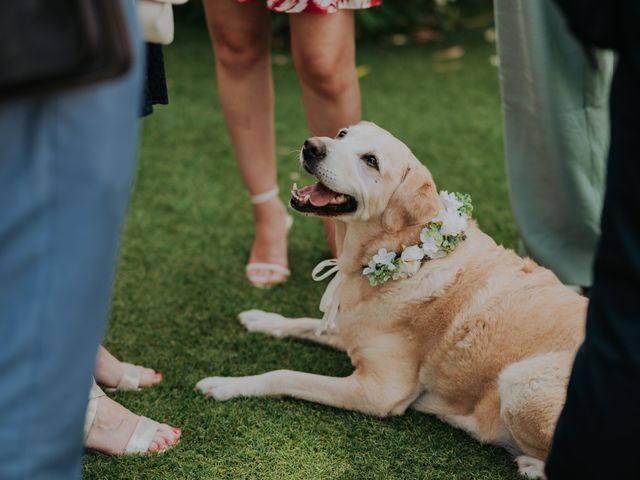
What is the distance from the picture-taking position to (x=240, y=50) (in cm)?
329

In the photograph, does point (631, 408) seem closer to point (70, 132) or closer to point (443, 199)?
point (70, 132)

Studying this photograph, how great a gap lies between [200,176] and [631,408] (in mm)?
3563

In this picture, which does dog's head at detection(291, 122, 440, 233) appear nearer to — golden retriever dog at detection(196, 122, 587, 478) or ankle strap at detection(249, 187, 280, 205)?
golden retriever dog at detection(196, 122, 587, 478)

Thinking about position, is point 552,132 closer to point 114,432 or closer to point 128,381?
point 128,381

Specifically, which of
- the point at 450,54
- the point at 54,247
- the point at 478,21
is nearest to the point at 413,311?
the point at 54,247

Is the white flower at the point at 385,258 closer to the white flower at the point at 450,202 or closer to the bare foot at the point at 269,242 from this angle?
the white flower at the point at 450,202

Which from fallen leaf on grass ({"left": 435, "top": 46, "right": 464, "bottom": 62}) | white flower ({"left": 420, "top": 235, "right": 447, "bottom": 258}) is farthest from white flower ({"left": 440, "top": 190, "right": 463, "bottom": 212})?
fallen leaf on grass ({"left": 435, "top": 46, "right": 464, "bottom": 62})

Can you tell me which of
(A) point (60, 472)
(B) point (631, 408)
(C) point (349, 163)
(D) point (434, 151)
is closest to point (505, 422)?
(C) point (349, 163)

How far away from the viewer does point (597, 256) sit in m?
1.39

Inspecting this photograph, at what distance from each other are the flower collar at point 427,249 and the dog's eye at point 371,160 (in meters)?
0.26

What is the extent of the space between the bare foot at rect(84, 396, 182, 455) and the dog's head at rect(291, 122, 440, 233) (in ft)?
2.79

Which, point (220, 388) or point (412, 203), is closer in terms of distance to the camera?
point (412, 203)

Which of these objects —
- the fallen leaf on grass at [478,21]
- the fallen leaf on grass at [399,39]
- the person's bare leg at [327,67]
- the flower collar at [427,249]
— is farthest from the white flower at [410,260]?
the fallen leaf on grass at [478,21]

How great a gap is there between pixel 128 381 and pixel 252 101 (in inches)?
50.4
